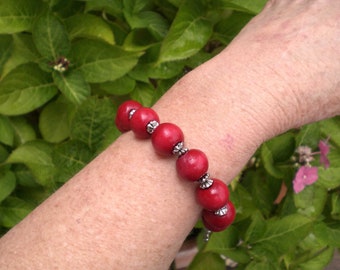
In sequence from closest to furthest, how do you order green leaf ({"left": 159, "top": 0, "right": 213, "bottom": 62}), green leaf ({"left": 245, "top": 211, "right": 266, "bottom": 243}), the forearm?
1. the forearm
2. green leaf ({"left": 159, "top": 0, "right": 213, "bottom": 62})
3. green leaf ({"left": 245, "top": 211, "right": 266, "bottom": 243})

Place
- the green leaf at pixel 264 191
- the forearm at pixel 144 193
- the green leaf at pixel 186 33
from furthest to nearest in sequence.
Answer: the green leaf at pixel 264 191 → the green leaf at pixel 186 33 → the forearm at pixel 144 193

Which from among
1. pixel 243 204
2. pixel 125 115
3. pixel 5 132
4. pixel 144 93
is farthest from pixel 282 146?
pixel 5 132

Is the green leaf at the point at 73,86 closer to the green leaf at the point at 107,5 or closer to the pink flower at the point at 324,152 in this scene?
the green leaf at the point at 107,5

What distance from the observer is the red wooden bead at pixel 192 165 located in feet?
1.33

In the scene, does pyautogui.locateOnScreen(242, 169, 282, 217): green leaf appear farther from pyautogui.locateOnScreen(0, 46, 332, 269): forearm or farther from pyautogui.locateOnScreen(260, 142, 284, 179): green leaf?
pyautogui.locateOnScreen(0, 46, 332, 269): forearm

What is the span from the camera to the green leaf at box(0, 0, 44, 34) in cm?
61

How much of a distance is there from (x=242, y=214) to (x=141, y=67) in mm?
309

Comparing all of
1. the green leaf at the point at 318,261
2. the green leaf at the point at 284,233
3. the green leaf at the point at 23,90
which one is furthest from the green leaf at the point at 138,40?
the green leaf at the point at 318,261

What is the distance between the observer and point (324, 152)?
72 cm

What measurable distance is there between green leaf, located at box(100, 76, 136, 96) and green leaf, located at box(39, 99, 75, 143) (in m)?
0.09

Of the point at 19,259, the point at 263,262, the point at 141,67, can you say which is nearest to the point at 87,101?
the point at 141,67

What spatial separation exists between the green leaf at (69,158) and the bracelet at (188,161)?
0.19 metres

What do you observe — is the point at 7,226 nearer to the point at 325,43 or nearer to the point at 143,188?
the point at 143,188

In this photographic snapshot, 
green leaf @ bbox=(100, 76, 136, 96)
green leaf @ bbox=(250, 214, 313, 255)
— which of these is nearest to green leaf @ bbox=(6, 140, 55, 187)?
green leaf @ bbox=(100, 76, 136, 96)
